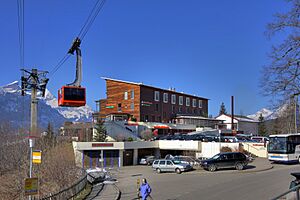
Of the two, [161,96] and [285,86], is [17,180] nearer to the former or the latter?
[285,86]

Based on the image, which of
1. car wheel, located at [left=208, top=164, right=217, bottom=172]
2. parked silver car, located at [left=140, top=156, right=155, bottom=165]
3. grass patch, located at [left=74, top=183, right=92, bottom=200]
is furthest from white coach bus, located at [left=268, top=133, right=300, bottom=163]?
grass patch, located at [left=74, top=183, right=92, bottom=200]

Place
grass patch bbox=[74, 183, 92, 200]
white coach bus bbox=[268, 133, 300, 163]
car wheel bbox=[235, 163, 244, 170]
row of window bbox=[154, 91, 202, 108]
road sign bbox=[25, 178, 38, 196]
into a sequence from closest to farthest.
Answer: road sign bbox=[25, 178, 38, 196] → grass patch bbox=[74, 183, 92, 200] → car wheel bbox=[235, 163, 244, 170] → white coach bus bbox=[268, 133, 300, 163] → row of window bbox=[154, 91, 202, 108]

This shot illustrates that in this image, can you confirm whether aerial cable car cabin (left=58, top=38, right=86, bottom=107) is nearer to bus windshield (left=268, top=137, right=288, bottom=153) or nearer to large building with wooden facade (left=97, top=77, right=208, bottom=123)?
bus windshield (left=268, top=137, right=288, bottom=153)

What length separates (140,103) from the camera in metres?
71.6

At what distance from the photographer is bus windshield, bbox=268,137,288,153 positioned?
37906 mm

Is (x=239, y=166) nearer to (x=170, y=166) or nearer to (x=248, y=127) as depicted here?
(x=170, y=166)

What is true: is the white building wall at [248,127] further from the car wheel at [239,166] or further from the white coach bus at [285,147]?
the car wheel at [239,166]

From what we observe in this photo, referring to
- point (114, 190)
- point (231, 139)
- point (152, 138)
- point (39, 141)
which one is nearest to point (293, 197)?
point (114, 190)

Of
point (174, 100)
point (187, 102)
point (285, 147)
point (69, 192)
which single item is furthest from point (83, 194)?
point (187, 102)

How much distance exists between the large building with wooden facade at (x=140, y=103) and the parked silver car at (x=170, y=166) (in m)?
30.4

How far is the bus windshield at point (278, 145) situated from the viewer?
124 ft

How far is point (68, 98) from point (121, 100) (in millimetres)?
48766

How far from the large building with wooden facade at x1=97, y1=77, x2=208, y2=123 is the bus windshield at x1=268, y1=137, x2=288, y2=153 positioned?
35.5 meters

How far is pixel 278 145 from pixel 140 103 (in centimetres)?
3742
